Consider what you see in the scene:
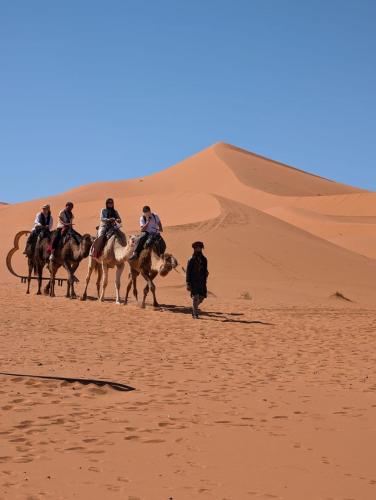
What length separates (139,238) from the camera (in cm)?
1770

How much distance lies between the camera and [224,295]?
25.4 m

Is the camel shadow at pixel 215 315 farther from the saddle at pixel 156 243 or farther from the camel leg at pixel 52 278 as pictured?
the camel leg at pixel 52 278

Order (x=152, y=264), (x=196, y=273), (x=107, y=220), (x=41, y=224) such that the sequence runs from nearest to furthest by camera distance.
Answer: (x=196, y=273)
(x=152, y=264)
(x=107, y=220)
(x=41, y=224)

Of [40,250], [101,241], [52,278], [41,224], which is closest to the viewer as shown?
[101,241]

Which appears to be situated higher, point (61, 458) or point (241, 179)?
point (241, 179)

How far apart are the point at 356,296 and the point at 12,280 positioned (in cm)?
1395

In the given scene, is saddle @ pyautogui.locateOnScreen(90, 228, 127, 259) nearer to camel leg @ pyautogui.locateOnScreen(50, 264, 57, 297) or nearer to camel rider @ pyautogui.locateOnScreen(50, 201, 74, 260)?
camel rider @ pyautogui.locateOnScreen(50, 201, 74, 260)

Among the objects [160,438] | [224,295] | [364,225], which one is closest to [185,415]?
[160,438]

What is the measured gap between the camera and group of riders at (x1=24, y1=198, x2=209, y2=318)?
1584 cm

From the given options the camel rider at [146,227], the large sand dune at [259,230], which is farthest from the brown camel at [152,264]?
the large sand dune at [259,230]

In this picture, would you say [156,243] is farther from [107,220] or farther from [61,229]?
[61,229]

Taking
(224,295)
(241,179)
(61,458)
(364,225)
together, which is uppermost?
(241,179)

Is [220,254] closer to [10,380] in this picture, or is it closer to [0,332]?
[0,332]

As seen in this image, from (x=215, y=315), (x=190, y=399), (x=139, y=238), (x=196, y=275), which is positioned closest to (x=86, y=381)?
(x=190, y=399)
